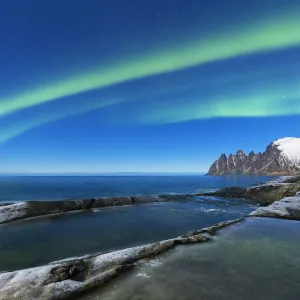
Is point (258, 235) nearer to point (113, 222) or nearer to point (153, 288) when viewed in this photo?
point (153, 288)

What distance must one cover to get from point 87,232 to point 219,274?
18.3m

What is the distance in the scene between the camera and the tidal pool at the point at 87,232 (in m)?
20.0

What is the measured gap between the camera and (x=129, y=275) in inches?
512

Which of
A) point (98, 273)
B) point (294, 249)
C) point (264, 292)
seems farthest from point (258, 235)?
point (98, 273)

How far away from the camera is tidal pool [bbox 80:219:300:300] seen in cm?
1076

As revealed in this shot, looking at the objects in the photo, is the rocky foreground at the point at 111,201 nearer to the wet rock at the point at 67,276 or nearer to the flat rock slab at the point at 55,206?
the flat rock slab at the point at 55,206

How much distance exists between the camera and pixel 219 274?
41.9ft

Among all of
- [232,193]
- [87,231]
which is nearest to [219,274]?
[87,231]

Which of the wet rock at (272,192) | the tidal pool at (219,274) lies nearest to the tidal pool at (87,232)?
the tidal pool at (219,274)

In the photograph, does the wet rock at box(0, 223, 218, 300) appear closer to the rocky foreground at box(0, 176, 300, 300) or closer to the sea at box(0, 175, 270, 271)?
the rocky foreground at box(0, 176, 300, 300)

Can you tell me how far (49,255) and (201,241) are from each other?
12536mm

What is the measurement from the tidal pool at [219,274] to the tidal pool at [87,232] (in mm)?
7682

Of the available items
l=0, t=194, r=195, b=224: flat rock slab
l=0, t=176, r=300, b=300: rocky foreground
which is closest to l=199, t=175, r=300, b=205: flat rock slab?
l=0, t=194, r=195, b=224: flat rock slab

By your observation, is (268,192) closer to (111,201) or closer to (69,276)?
(111,201)
